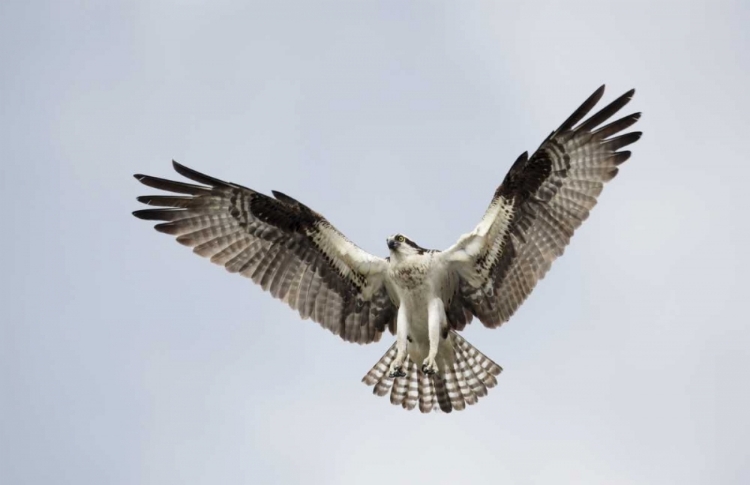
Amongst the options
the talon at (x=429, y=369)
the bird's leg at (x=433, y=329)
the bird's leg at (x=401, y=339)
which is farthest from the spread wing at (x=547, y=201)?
the talon at (x=429, y=369)

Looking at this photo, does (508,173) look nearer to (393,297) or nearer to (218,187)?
(393,297)

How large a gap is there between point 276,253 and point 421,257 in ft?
6.52

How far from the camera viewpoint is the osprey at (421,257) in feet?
55.4

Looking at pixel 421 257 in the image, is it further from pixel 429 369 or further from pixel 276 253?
pixel 276 253

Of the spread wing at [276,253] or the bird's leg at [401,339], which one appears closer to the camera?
the bird's leg at [401,339]

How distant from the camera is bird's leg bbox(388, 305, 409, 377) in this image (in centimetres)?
1670

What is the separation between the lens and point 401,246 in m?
16.8

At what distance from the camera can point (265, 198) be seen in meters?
17.6

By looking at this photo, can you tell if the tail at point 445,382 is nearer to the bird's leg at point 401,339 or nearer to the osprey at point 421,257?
the osprey at point 421,257

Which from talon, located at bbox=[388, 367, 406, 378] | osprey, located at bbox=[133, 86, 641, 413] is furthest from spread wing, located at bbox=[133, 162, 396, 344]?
talon, located at bbox=[388, 367, 406, 378]

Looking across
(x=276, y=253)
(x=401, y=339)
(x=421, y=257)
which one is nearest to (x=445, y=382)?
(x=401, y=339)

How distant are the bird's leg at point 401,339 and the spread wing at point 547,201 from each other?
91 centimetres

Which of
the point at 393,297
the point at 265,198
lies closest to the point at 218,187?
the point at 265,198

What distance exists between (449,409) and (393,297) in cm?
169
